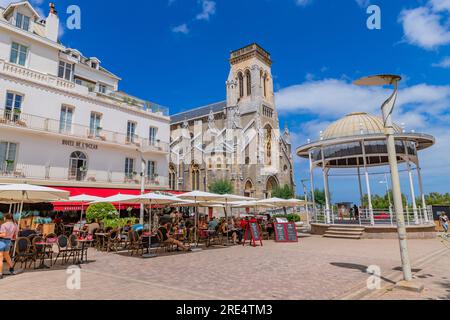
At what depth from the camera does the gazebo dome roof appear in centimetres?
1698

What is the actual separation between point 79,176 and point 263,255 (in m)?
13.9

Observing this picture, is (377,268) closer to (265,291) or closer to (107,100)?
(265,291)

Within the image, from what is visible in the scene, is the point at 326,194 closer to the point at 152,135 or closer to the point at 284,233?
the point at 284,233

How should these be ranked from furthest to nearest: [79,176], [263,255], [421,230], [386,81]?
1. [79,176]
2. [421,230]
3. [263,255]
4. [386,81]

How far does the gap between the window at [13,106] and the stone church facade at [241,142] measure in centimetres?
2770

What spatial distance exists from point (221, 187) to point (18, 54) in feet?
85.8

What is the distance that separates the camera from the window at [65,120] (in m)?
18.1

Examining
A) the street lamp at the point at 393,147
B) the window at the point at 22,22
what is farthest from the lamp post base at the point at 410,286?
the window at the point at 22,22

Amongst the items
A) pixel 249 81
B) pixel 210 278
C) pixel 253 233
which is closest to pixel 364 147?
pixel 253 233

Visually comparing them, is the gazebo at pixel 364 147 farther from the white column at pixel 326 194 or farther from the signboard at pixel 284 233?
the signboard at pixel 284 233

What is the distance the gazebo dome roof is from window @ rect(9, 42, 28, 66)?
19.4 metres

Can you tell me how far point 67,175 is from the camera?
17688mm

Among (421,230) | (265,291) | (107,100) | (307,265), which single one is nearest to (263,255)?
(307,265)
